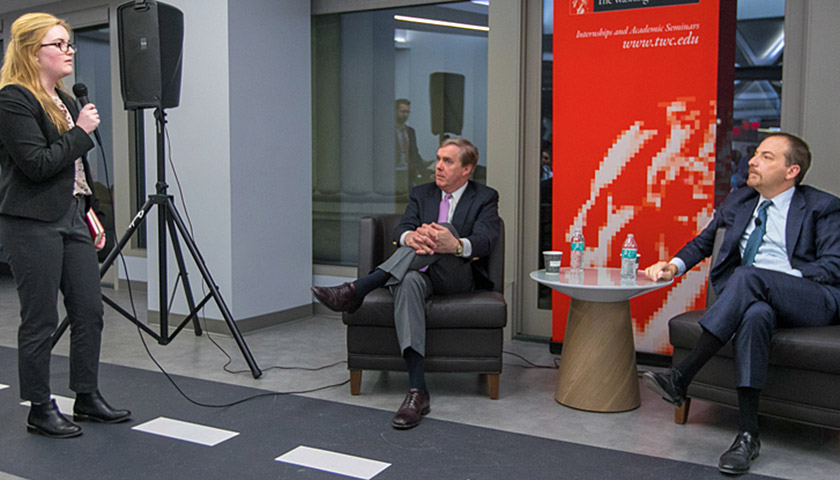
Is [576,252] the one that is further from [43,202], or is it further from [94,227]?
[43,202]

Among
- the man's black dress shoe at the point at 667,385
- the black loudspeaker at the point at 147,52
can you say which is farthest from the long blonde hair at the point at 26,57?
the man's black dress shoe at the point at 667,385

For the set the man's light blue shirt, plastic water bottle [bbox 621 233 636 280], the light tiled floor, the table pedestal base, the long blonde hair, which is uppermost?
the long blonde hair

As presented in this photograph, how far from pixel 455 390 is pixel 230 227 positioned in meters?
1.87

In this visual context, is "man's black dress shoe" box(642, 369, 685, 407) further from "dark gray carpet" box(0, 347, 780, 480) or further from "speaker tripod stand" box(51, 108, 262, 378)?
"speaker tripod stand" box(51, 108, 262, 378)

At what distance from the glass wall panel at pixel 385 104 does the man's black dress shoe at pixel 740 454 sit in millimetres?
2457

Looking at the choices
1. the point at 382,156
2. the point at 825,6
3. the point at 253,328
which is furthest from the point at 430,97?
the point at 825,6

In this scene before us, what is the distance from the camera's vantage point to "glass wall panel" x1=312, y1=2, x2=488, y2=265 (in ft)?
15.2

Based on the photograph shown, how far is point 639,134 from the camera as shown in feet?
12.6

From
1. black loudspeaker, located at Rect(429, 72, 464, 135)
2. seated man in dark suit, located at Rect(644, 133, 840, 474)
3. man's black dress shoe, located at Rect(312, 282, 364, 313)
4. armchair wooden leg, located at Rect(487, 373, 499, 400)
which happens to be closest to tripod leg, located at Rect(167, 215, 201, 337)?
man's black dress shoe, located at Rect(312, 282, 364, 313)

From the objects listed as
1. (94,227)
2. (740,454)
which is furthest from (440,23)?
(740,454)

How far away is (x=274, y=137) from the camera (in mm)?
4781

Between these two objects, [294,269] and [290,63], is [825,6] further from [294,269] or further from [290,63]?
[294,269]

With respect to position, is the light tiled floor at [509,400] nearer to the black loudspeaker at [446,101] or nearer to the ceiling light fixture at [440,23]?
the black loudspeaker at [446,101]

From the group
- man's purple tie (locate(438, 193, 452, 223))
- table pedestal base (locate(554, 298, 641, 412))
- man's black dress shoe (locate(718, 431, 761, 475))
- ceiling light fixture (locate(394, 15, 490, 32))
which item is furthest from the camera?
ceiling light fixture (locate(394, 15, 490, 32))
